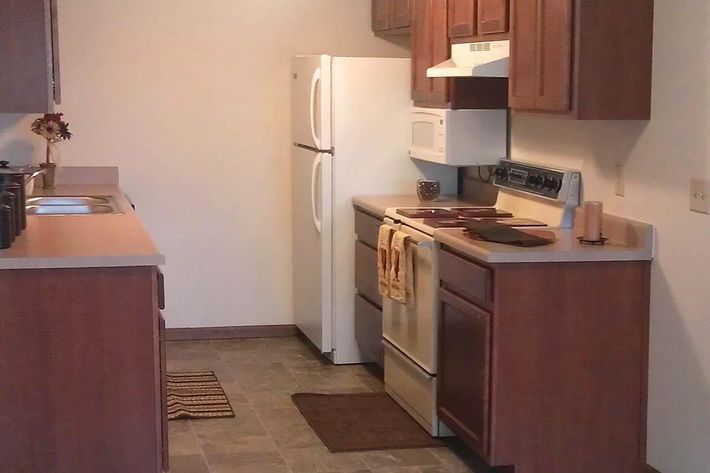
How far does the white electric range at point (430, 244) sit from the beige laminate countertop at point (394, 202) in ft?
0.63

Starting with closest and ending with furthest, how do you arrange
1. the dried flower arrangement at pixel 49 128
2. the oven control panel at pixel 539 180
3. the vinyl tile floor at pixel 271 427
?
the vinyl tile floor at pixel 271 427, the oven control panel at pixel 539 180, the dried flower arrangement at pixel 49 128

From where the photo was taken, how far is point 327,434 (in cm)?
459

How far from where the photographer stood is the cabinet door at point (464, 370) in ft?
12.7

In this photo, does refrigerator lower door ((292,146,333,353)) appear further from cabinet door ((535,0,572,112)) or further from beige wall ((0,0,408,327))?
cabinet door ((535,0,572,112))

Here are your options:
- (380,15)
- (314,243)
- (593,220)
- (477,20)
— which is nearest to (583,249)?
(593,220)

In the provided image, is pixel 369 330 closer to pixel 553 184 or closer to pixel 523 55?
pixel 553 184

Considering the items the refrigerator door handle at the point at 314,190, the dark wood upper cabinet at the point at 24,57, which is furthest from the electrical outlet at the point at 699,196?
the refrigerator door handle at the point at 314,190

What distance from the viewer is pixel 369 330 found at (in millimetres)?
5449

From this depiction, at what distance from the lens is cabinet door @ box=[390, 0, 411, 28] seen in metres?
5.59

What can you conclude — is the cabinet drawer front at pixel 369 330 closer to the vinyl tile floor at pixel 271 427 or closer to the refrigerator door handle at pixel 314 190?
the vinyl tile floor at pixel 271 427

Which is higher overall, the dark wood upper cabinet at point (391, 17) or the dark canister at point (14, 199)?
the dark wood upper cabinet at point (391, 17)

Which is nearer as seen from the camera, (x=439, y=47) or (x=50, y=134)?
(x=439, y=47)

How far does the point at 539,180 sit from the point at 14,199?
7.30 ft

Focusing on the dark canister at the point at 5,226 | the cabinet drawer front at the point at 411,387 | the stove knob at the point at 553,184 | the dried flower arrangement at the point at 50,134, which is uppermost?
the dried flower arrangement at the point at 50,134
